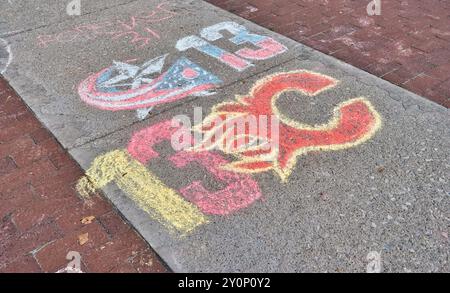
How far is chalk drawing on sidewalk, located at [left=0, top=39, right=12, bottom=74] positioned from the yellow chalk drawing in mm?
1856

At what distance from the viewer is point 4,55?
455 cm

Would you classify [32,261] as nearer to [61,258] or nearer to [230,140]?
[61,258]

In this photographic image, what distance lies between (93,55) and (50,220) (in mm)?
2158

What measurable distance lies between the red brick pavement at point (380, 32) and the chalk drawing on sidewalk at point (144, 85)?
1218 millimetres

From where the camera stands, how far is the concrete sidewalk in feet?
8.22

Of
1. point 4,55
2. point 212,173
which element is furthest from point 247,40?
point 4,55

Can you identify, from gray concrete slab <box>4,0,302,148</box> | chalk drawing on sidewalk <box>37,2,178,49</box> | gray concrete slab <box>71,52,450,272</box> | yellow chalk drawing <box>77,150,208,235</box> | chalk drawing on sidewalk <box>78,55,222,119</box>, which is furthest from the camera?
chalk drawing on sidewalk <box>37,2,178,49</box>

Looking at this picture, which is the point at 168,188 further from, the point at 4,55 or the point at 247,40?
the point at 4,55

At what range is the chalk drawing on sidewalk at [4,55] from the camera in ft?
14.3

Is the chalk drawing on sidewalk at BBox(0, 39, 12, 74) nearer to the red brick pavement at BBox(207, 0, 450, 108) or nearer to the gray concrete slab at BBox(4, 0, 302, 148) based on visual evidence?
the gray concrete slab at BBox(4, 0, 302, 148)

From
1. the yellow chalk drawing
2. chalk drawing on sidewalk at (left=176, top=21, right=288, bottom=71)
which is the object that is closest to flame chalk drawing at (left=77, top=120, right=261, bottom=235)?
the yellow chalk drawing

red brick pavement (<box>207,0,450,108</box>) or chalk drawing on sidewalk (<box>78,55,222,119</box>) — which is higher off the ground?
red brick pavement (<box>207,0,450,108</box>)

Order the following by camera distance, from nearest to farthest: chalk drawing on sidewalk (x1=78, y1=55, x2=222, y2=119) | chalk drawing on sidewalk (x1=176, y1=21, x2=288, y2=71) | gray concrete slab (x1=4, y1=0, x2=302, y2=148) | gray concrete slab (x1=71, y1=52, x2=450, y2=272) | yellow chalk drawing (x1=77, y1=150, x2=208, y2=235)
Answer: gray concrete slab (x1=71, y1=52, x2=450, y2=272)
yellow chalk drawing (x1=77, y1=150, x2=208, y2=235)
gray concrete slab (x1=4, y1=0, x2=302, y2=148)
chalk drawing on sidewalk (x1=78, y1=55, x2=222, y2=119)
chalk drawing on sidewalk (x1=176, y1=21, x2=288, y2=71)

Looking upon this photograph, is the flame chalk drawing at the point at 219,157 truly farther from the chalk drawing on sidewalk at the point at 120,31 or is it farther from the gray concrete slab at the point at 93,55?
the chalk drawing on sidewalk at the point at 120,31
